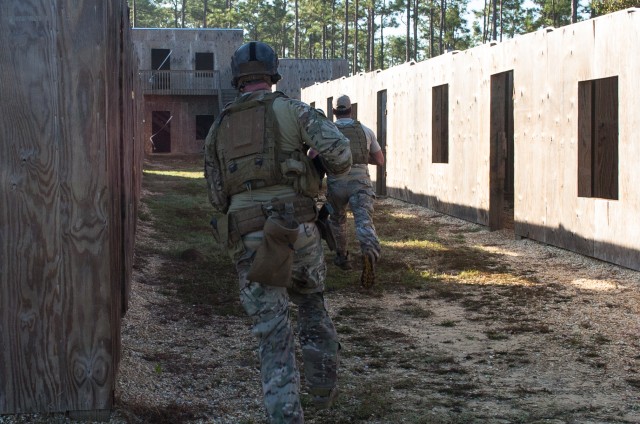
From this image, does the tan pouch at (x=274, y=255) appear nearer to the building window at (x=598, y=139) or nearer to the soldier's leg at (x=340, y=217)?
the soldier's leg at (x=340, y=217)

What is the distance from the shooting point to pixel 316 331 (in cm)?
485

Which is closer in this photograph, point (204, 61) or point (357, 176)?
point (357, 176)

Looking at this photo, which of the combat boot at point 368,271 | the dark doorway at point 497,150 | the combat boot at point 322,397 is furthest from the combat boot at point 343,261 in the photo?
the combat boot at point 322,397

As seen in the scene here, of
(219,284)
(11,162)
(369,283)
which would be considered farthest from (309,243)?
(219,284)

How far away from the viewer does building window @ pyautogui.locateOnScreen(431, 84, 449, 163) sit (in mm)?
16328

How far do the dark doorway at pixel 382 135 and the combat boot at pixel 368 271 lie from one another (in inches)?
461

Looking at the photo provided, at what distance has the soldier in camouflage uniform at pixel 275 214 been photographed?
14.0ft

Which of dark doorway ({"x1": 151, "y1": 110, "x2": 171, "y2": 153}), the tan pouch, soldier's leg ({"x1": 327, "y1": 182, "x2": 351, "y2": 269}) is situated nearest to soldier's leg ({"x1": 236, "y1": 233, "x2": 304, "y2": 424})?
the tan pouch

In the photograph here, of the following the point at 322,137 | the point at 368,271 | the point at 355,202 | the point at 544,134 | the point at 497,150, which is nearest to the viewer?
the point at 322,137

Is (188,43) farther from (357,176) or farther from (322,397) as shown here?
(322,397)

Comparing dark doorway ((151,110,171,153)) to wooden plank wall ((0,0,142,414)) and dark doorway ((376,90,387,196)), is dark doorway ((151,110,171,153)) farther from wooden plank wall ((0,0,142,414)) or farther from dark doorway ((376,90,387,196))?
wooden plank wall ((0,0,142,414))

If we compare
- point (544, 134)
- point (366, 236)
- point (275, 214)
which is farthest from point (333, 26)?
point (275, 214)

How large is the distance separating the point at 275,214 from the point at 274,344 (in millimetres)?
604

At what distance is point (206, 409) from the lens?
15.8 ft
